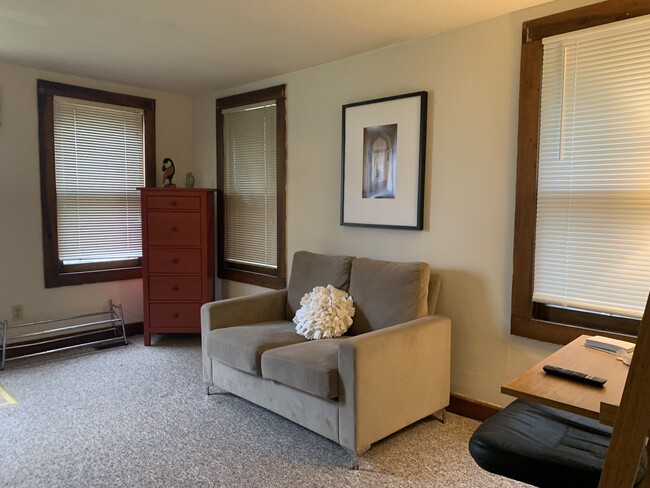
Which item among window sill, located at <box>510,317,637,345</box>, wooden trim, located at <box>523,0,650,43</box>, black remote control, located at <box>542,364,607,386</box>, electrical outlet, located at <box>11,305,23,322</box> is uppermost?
wooden trim, located at <box>523,0,650,43</box>

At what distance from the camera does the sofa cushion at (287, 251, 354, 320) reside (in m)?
3.07

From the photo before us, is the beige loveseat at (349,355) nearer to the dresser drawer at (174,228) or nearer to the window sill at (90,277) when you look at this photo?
the dresser drawer at (174,228)

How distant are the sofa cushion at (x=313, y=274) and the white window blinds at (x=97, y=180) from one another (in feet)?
6.38

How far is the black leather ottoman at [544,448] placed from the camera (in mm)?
1332

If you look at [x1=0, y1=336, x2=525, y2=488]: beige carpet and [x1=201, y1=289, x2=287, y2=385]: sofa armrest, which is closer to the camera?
[x1=0, y1=336, x2=525, y2=488]: beige carpet

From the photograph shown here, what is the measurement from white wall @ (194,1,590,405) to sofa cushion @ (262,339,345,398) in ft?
2.69

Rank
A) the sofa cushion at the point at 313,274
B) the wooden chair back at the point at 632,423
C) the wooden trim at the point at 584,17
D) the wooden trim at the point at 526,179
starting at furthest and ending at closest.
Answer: the sofa cushion at the point at 313,274, the wooden trim at the point at 526,179, the wooden trim at the point at 584,17, the wooden chair back at the point at 632,423

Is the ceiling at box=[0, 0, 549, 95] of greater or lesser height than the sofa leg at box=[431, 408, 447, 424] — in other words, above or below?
above

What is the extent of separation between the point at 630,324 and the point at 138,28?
3.06 m

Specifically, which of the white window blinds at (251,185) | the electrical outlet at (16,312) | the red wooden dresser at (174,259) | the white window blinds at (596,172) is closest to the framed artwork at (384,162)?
the white window blinds at (596,172)

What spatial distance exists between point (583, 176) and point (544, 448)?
4.62ft

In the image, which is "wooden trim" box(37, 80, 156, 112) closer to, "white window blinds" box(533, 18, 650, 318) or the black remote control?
"white window blinds" box(533, 18, 650, 318)

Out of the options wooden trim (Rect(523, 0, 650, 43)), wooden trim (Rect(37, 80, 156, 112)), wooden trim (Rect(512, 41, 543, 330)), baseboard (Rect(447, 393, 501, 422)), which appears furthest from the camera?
wooden trim (Rect(37, 80, 156, 112))

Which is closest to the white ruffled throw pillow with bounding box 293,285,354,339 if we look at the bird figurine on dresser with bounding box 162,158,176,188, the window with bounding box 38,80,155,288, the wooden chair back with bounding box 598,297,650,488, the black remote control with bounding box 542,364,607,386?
the black remote control with bounding box 542,364,607,386
